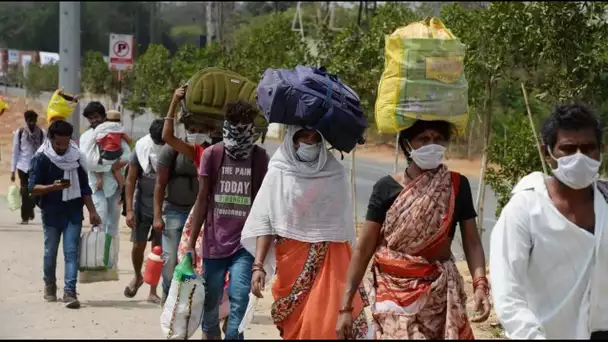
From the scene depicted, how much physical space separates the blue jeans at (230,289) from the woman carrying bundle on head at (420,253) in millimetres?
1685

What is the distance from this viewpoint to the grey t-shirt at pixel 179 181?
25.4 feet

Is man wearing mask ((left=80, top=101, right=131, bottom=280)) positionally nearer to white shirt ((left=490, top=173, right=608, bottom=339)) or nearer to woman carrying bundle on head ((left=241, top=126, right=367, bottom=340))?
woman carrying bundle on head ((left=241, top=126, right=367, bottom=340))

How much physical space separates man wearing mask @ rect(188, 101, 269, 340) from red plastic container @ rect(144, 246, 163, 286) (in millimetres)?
2230

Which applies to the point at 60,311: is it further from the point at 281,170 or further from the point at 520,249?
the point at 520,249

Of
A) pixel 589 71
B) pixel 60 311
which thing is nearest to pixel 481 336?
pixel 589 71

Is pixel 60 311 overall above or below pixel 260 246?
below

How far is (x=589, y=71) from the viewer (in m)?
8.68

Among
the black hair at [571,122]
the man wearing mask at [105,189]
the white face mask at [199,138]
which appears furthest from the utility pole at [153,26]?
the black hair at [571,122]

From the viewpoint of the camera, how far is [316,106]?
5828 millimetres

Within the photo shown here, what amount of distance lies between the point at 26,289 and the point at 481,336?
434cm

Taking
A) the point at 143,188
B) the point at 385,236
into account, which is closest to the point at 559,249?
the point at 385,236

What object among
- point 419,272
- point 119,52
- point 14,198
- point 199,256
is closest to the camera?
point 419,272

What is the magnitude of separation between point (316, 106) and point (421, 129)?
1.02 meters

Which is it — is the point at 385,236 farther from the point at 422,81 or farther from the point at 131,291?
the point at 131,291
